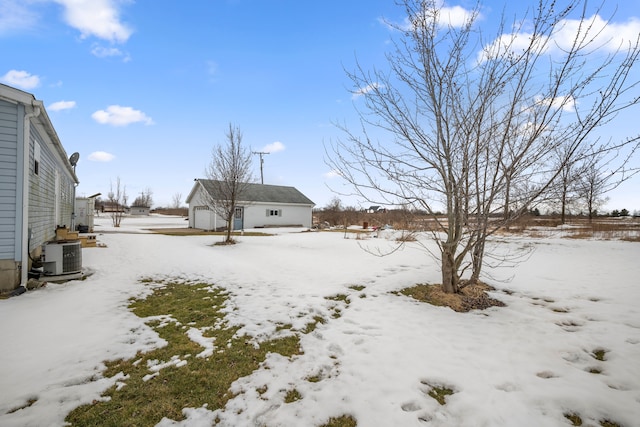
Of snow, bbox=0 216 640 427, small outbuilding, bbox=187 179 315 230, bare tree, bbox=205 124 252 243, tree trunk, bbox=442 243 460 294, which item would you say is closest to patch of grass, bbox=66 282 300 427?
snow, bbox=0 216 640 427

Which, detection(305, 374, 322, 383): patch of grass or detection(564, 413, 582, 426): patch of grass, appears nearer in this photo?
detection(564, 413, 582, 426): patch of grass

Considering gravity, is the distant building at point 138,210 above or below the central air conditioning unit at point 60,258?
above

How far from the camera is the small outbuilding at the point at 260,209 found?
23494mm

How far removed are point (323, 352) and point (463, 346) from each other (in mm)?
1927

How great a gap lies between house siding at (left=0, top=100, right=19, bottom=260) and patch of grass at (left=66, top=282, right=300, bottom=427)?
131 inches

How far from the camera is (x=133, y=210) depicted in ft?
165

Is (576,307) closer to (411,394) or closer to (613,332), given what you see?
(613,332)

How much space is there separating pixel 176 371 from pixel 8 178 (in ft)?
20.2

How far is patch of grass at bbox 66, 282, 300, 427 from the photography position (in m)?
2.61

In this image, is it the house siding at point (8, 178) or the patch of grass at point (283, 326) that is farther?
the house siding at point (8, 178)

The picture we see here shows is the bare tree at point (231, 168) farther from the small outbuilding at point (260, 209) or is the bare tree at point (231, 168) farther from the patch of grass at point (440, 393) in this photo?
the patch of grass at point (440, 393)

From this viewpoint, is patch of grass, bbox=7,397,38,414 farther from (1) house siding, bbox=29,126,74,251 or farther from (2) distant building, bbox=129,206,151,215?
(2) distant building, bbox=129,206,151,215

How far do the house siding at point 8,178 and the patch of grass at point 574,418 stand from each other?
9.38m

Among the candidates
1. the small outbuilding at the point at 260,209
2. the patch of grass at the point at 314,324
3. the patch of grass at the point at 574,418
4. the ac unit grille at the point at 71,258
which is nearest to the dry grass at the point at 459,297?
the patch of grass at the point at 314,324
